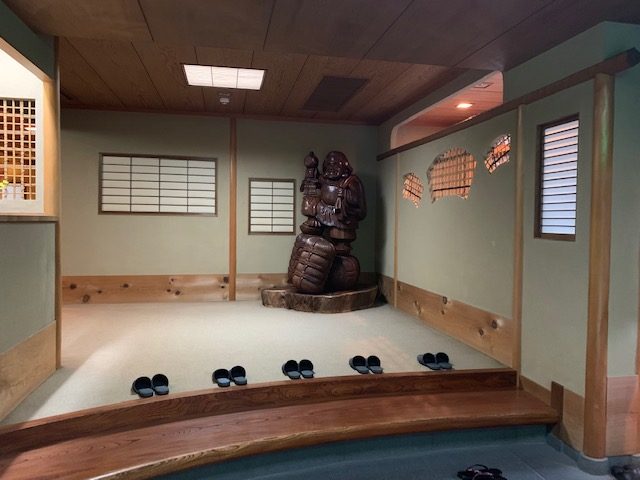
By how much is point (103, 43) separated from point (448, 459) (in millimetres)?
3153

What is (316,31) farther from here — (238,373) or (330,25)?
(238,373)

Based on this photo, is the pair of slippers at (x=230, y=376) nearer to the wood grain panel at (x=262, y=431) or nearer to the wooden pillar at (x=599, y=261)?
the wood grain panel at (x=262, y=431)

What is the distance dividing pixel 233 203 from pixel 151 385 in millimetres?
2824

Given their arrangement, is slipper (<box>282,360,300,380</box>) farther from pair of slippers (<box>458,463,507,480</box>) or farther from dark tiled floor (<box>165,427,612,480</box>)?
pair of slippers (<box>458,463,507,480</box>)

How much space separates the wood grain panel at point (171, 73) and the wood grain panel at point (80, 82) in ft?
1.40

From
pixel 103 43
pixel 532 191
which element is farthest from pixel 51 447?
pixel 532 191

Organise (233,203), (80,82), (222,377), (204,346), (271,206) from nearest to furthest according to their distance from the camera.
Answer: (222,377), (204,346), (80,82), (233,203), (271,206)

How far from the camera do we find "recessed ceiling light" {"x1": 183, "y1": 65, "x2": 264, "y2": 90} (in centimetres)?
334

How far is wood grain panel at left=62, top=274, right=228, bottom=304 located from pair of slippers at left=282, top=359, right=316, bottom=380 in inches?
97.2

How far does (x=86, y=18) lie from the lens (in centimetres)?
212

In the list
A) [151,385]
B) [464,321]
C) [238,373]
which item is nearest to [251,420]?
[238,373]

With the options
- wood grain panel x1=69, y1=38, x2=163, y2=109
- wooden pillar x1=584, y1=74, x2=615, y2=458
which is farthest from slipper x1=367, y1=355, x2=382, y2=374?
wood grain panel x1=69, y1=38, x2=163, y2=109

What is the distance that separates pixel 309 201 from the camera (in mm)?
4566

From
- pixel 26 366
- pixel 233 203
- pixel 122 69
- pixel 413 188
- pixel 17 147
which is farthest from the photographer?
pixel 233 203
